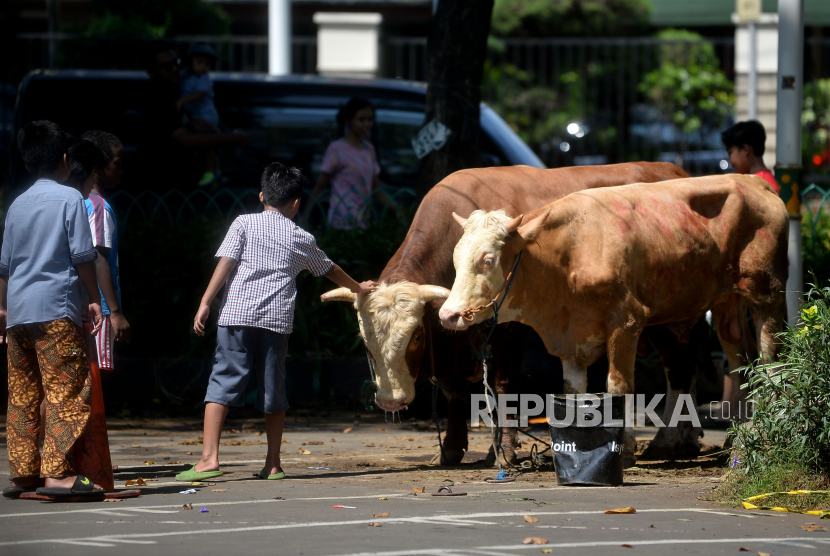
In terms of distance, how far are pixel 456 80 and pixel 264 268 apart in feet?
13.5

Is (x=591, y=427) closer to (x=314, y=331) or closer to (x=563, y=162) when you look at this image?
(x=314, y=331)

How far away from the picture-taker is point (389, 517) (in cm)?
523

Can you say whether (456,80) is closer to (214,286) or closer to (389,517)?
(214,286)

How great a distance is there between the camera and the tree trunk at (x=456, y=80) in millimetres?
9766

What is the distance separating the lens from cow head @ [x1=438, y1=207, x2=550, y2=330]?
6.18m

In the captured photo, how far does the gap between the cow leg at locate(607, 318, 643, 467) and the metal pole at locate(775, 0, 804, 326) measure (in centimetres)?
244

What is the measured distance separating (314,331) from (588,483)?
404cm

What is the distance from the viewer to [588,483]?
6211 millimetres

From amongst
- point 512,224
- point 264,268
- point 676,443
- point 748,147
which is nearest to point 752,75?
point 748,147

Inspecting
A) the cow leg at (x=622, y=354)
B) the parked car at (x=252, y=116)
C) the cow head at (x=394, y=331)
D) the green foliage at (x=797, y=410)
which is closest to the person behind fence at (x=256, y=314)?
the cow head at (x=394, y=331)

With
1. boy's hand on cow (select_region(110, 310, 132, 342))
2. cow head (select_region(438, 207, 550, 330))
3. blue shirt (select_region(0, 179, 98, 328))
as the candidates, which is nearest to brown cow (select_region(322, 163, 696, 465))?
cow head (select_region(438, 207, 550, 330))

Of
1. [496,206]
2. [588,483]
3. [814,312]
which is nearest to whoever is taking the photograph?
[814,312]

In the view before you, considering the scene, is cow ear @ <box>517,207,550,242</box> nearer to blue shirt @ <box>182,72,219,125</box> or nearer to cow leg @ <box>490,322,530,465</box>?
cow leg @ <box>490,322,530,465</box>

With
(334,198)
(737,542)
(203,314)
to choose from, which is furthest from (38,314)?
(334,198)
